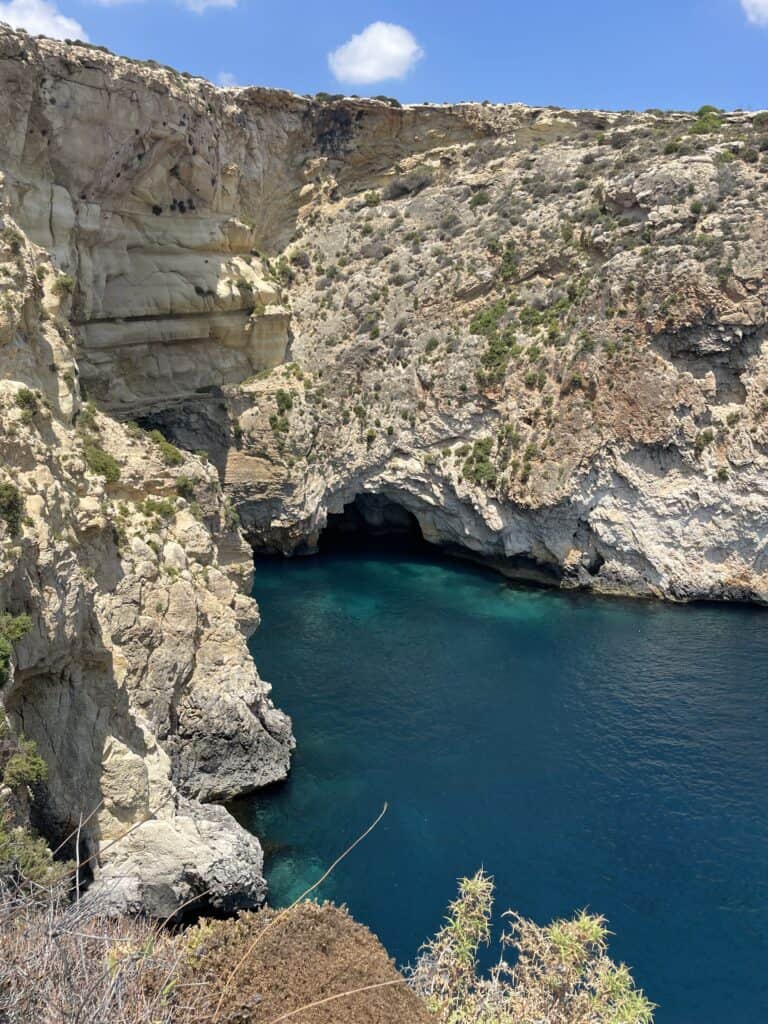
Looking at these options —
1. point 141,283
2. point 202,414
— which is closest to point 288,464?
point 202,414

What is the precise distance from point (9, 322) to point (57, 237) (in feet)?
42.6

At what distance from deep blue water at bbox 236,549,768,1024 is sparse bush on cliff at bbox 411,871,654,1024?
547 centimetres

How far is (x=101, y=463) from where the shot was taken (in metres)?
26.3

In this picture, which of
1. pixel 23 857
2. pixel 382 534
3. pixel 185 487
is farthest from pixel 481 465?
pixel 23 857

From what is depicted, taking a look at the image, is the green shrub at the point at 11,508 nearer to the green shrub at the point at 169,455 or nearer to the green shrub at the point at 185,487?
the green shrub at the point at 185,487

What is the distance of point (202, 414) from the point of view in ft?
149

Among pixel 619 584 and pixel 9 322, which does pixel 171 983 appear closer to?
pixel 9 322

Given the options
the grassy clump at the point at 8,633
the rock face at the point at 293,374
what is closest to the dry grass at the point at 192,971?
the grassy clump at the point at 8,633

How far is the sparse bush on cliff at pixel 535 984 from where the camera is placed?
43.3 feet

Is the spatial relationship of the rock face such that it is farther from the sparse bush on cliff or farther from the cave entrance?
the sparse bush on cliff

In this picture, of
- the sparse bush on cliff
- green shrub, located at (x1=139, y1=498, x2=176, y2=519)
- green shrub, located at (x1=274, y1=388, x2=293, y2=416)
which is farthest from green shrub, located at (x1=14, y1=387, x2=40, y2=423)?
green shrub, located at (x1=274, y1=388, x2=293, y2=416)

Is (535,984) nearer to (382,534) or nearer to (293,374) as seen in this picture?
(293,374)

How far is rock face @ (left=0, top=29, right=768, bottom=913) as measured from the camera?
69.5ft

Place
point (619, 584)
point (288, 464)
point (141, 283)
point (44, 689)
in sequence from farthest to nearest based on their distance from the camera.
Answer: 1. point (288, 464)
2. point (619, 584)
3. point (141, 283)
4. point (44, 689)
